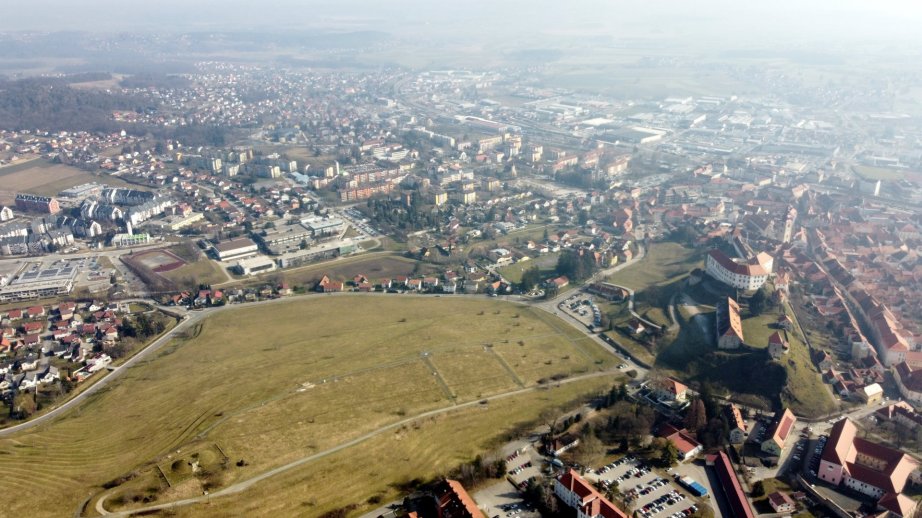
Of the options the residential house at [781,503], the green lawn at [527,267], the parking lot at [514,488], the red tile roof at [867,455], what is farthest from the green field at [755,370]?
the green lawn at [527,267]

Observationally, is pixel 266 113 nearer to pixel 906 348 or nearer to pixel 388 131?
pixel 388 131

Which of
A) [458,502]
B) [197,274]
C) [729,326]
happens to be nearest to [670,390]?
[729,326]

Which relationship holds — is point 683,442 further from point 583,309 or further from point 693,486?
point 583,309

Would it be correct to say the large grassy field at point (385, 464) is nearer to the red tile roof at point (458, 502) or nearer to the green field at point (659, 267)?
Result: the red tile roof at point (458, 502)

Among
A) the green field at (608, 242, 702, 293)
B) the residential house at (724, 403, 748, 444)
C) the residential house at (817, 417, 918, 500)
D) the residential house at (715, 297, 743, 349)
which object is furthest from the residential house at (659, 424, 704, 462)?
the green field at (608, 242, 702, 293)

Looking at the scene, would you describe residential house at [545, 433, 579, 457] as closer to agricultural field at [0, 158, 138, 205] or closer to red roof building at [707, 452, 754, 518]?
red roof building at [707, 452, 754, 518]
